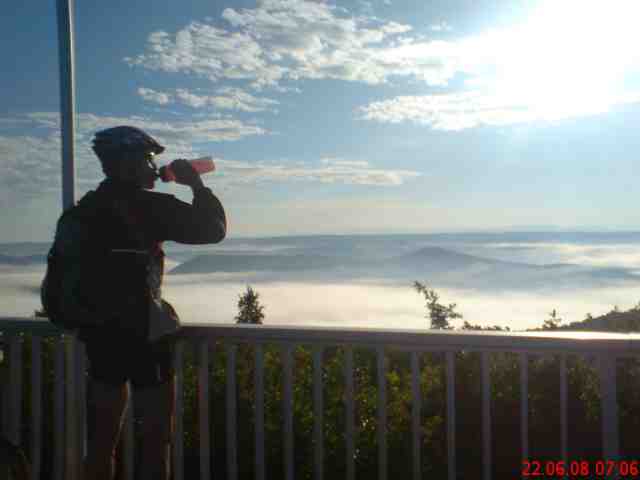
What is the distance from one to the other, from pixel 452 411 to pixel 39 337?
1.95m

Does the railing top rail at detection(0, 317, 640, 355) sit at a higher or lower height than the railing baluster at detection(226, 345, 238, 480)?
higher

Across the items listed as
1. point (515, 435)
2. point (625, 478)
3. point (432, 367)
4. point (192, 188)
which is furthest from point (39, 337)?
point (625, 478)

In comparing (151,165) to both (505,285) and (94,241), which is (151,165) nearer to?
(94,241)

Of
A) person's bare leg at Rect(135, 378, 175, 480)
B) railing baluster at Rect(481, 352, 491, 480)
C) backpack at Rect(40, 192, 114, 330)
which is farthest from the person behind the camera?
railing baluster at Rect(481, 352, 491, 480)

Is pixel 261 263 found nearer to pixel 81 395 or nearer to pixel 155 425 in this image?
pixel 81 395

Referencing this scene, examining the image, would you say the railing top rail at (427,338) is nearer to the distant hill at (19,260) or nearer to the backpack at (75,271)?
the backpack at (75,271)

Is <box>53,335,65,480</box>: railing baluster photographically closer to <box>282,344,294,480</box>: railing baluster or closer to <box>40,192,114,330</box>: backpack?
<box>40,192,114,330</box>: backpack

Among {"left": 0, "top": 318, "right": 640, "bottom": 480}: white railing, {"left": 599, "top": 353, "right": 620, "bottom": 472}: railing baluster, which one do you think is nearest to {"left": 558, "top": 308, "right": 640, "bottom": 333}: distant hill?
{"left": 0, "top": 318, "right": 640, "bottom": 480}: white railing

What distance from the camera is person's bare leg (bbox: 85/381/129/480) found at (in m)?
2.56

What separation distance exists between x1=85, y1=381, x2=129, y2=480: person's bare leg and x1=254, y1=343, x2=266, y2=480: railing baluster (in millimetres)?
614

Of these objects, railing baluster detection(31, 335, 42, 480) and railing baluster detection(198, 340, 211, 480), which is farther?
railing baluster detection(31, 335, 42, 480)

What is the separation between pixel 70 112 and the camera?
316cm
